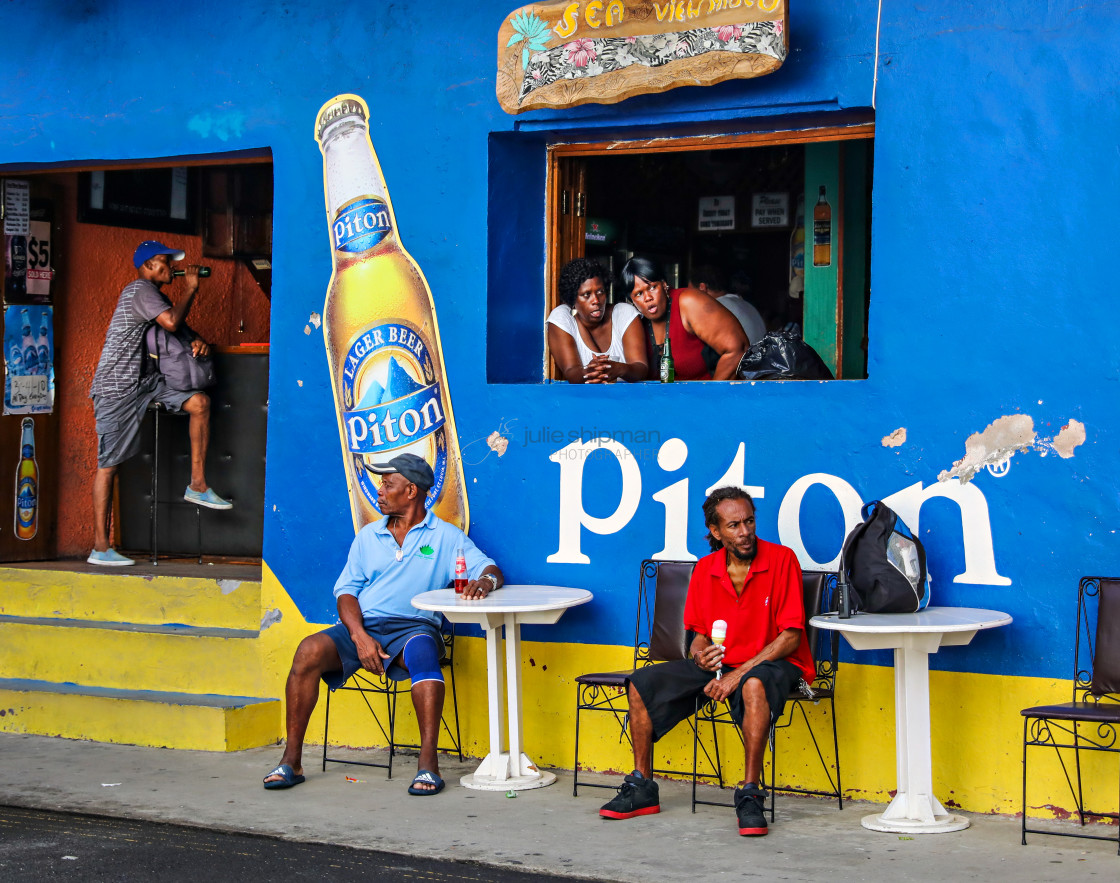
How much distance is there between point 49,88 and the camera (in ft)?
24.9

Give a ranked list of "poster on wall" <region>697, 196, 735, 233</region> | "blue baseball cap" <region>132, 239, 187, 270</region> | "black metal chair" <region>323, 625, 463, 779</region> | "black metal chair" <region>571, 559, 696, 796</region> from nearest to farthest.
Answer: "black metal chair" <region>571, 559, 696, 796</region> < "black metal chair" <region>323, 625, 463, 779</region> < "blue baseball cap" <region>132, 239, 187, 270</region> < "poster on wall" <region>697, 196, 735, 233</region>

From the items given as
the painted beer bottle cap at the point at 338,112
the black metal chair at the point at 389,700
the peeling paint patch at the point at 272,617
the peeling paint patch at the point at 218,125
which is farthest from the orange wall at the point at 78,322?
the black metal chair at the point at 389,700

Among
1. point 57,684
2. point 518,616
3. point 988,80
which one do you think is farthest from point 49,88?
point 988,80

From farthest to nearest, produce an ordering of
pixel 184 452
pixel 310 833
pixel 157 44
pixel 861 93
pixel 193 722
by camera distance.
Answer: pixel 184 452 → pixel 157 44 → pixel 193 722 → pixel 861 93 → pixel 310 833

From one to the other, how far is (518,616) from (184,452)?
3527 mm

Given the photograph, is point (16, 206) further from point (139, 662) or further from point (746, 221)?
point (746, 221)

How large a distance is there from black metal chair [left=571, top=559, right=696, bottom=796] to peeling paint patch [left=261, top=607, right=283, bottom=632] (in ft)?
5.42

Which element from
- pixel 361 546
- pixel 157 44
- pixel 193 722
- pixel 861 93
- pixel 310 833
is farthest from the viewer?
pixel 157 44

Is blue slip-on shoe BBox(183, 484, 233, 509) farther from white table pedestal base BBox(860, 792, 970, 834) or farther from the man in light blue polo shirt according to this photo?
white table pedestal base BBox(860, 792, 970, 834)

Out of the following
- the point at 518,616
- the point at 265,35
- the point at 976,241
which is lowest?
the point at 518,616

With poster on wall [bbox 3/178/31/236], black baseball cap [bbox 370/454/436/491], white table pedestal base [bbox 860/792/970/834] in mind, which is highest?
poster on wall [bbox 3/178/31/236]

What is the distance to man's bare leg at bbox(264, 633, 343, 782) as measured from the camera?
6016 millimetres

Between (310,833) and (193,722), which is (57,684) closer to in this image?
(193,722)

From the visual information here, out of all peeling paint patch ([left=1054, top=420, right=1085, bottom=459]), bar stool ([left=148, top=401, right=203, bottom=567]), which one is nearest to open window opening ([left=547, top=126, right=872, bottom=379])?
peeling paint patch ([left=1054, top=420, right=1085, bottom=459])
